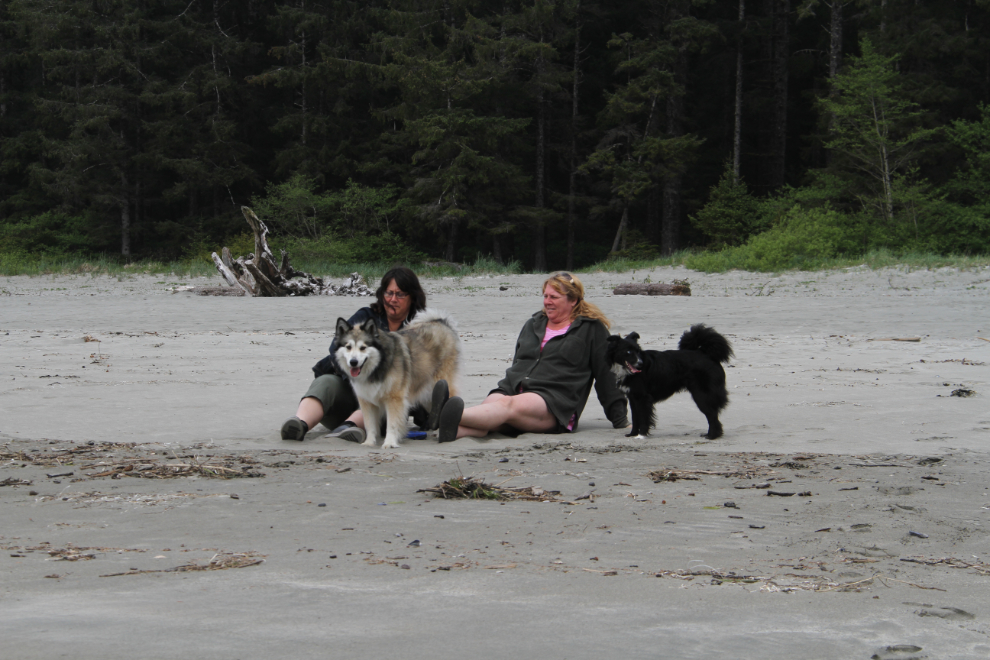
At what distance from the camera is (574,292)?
6477mm

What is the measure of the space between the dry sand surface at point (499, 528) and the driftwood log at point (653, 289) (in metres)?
8.83

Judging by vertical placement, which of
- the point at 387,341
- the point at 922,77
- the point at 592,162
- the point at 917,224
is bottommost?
the point at 387,341

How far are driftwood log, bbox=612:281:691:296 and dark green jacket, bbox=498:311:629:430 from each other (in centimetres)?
1127

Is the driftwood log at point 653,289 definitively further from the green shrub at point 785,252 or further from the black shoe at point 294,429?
the black shoe at point 294,429

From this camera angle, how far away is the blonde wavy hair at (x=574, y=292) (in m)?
6.42

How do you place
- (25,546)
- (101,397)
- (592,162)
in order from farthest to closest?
(592,162)
(101,397)
(25,546)

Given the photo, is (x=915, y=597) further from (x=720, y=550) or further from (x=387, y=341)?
(x=387, y=341)

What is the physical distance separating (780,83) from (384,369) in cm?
3240

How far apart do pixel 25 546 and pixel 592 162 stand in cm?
3056

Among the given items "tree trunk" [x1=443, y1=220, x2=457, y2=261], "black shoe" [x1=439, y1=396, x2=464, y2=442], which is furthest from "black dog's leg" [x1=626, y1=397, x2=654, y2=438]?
"tree trunk" [x1=443, y1=220, x2=457, y2=261]

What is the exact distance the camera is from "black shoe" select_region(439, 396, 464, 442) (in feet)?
19.5

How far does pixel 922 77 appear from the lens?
2998 centimetres

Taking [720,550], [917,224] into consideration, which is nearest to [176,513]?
[720,550]

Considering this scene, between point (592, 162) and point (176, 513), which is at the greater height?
point (592, 162)
